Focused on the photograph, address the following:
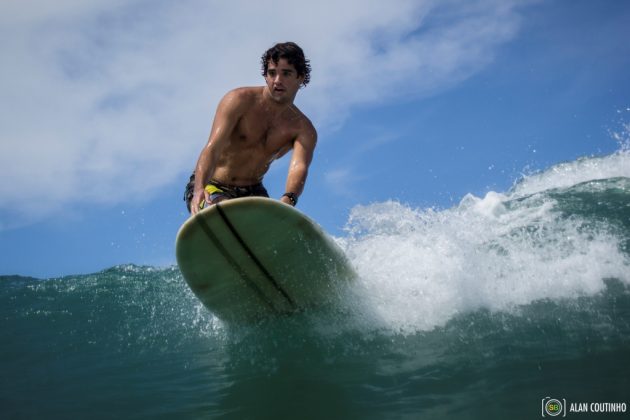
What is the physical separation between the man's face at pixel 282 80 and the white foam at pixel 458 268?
1726 millimetres

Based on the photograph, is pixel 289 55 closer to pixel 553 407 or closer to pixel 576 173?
pixel 553 407

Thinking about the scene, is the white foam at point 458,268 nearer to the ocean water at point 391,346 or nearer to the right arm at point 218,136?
the ocean water at point 391,346

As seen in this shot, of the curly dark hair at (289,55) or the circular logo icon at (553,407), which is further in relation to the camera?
the curly dark hair at (289,55)

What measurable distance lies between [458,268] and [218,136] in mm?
Result: 2558

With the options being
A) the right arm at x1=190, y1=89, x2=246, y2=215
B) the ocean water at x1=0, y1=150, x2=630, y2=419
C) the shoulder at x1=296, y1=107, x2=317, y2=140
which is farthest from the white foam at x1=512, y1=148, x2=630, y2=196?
the right arm at x1=190, y1=89, x2=246, y2=215

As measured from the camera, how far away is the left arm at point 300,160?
13.6ft

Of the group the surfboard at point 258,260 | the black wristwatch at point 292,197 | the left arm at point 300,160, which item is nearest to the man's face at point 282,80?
the left arm at point 300,160

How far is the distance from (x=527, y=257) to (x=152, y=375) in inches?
163

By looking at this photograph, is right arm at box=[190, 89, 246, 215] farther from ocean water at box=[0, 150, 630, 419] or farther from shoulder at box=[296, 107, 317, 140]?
ocean water at box=[0, 150, 630, 419]

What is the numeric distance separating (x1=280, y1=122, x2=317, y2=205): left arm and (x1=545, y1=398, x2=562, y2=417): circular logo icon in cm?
250

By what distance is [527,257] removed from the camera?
5.23 metres

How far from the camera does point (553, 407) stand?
85.0 inches

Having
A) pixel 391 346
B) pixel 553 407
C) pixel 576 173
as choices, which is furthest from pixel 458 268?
pixel 576 173

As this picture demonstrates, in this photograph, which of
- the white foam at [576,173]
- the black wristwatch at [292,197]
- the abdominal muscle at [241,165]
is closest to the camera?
the black wristwatch at [292,197]
